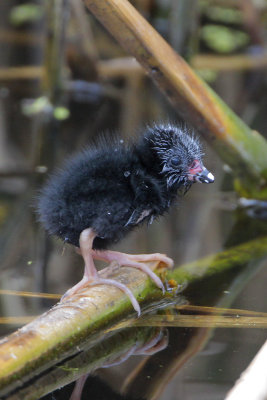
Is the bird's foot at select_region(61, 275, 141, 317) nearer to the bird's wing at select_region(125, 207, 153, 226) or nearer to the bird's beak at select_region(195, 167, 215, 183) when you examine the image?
the bird's wing at select_region(125, 207, 153, 226)

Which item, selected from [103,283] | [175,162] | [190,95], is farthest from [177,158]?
[190,95]

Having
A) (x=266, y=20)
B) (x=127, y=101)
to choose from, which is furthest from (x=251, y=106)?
(x=266, y=20)

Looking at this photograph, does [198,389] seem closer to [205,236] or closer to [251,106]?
[205,236]

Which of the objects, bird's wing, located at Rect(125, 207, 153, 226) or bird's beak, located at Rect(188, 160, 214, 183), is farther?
bird's beak, located at Rect(188, 160, 214, 183)

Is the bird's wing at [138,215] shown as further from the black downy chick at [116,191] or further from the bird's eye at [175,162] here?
the bird's eye at [175,162]

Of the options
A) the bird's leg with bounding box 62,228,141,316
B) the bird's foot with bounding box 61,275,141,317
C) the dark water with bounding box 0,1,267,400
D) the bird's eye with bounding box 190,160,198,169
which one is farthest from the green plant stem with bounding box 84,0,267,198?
the bird's foot with bounding box 61,275,141,317

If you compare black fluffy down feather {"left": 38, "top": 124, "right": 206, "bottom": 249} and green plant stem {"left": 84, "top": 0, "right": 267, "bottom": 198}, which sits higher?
green plant stem {"left": 84, "top": 0, "right": 267, "bottom": 198}

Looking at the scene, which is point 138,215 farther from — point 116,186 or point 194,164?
point 194,164
